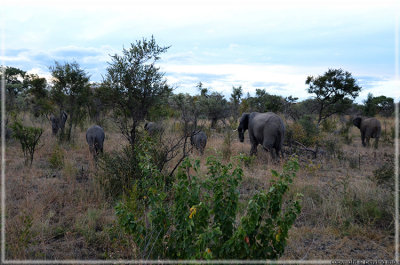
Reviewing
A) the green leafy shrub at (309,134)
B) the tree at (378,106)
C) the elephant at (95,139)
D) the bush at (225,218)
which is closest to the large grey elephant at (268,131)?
the green leafy shrub at (309,134)

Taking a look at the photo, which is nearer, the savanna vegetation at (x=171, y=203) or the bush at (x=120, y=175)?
the savanna vegetation at (x=171, y=203)

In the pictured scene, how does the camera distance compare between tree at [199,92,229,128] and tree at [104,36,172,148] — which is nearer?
tree at [104,36,172,148]

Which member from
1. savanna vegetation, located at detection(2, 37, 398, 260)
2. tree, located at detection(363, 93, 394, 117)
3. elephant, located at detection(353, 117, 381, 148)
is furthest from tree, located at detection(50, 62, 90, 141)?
tree, located at detection(363, 93, 394, 117)

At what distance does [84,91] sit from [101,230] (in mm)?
10360

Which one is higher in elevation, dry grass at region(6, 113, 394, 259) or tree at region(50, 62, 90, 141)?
tree at region(50, 62, 90, 141)

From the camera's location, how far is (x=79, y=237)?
4.24 meters

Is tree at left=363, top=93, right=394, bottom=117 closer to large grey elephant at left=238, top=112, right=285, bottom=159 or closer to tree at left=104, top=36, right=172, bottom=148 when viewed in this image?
large grey elephant at left=238, top=112, right=285, bottom=159

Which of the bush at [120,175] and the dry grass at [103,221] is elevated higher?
the bush at [120,175]

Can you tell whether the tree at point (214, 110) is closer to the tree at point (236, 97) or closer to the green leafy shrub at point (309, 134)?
the tree at point (236, 97)

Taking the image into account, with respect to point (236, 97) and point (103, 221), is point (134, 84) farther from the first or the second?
point (236, 97)

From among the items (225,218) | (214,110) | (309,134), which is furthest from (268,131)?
(214,110)

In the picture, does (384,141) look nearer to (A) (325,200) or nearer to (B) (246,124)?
(B) (246,124)

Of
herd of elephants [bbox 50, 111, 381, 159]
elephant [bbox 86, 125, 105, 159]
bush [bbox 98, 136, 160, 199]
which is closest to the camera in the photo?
bush [bbox 98, 136, 160, 199]

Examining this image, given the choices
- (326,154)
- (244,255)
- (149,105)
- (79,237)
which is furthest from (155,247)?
(326,154)
